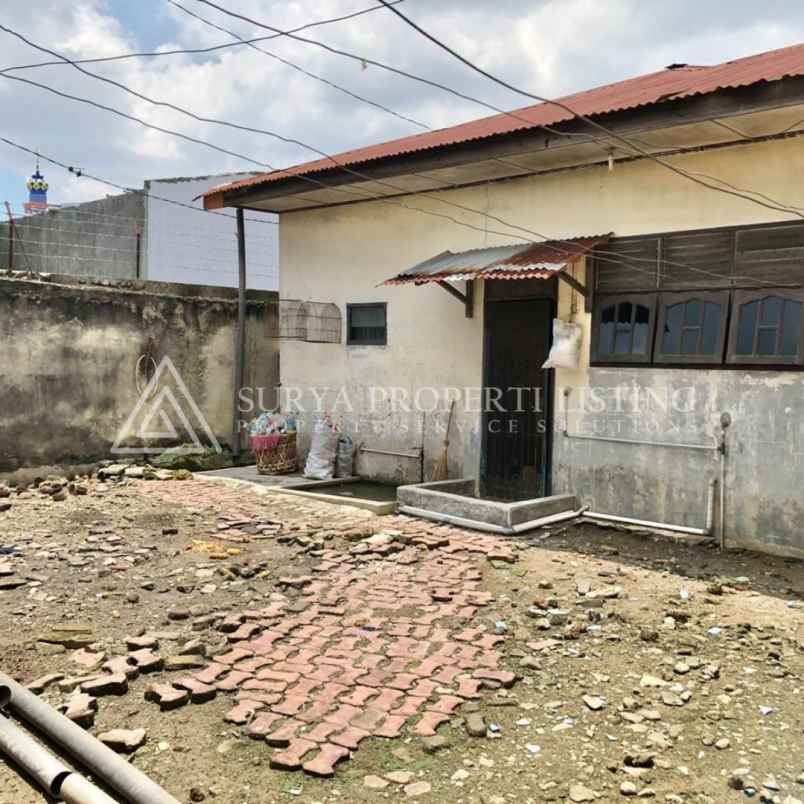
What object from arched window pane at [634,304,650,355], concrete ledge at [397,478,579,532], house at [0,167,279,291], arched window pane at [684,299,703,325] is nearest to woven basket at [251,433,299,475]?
concrete ledge at [397,478,579,532]

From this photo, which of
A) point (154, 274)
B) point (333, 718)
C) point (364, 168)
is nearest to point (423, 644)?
point (333, 718)

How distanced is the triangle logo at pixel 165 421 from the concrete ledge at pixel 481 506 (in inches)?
170

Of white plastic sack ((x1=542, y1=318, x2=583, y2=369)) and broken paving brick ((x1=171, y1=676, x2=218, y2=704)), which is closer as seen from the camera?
broken paving brick ((x1=171, y1=676, x2=218, y2=704))

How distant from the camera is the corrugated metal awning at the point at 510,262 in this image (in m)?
6.93

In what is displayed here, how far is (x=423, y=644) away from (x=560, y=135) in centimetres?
475

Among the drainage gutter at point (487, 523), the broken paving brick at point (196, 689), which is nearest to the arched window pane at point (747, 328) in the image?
the drainage gutter at point (487, 523)

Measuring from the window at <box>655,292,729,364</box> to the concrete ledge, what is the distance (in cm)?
178

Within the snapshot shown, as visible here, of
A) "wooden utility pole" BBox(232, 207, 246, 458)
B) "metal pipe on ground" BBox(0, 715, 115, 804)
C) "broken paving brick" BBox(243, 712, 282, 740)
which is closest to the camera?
"metal pipe on ground" BBox(0, 715, 115, 804)

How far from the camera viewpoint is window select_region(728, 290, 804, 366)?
6254 millimetres

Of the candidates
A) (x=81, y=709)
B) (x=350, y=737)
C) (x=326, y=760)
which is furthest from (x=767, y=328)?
(x=81, y=709)

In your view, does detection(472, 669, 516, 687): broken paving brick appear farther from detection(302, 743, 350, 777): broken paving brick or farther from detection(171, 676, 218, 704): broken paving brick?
detection(171, 676, 218, 704): broken paving brick

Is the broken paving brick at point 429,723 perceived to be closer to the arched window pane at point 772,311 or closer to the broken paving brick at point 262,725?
the broken paving brick at point 262,725

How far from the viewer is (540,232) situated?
790 cm

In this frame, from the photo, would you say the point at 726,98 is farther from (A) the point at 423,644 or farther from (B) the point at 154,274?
(B) the point at 154,274
